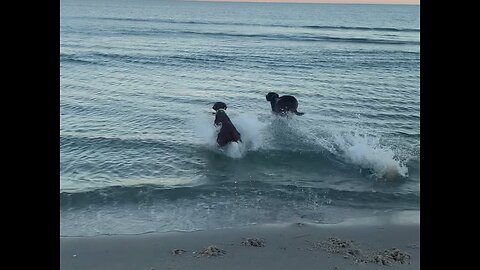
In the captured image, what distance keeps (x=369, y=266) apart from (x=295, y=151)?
561cm

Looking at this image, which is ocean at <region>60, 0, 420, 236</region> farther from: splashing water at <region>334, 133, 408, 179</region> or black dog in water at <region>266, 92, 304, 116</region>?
black dog in water at <region>266, 92, 304, 116</region>

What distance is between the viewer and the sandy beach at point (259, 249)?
19.5ft

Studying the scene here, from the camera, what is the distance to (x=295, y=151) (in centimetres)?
1131

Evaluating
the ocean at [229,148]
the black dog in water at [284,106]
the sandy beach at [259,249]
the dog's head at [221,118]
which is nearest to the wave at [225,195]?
the ocean at [229,148]

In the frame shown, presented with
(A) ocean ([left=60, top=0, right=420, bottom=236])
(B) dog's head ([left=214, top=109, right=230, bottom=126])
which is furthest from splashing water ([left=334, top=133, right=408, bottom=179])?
(B) dog's head ([left=214, top=109, right=230, bottom=126])

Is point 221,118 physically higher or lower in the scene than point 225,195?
higher

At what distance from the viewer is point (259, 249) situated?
634 cm

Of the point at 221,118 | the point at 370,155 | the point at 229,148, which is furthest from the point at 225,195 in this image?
Answer: the point at 221,118

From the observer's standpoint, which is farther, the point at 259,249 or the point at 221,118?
the point at 221,118

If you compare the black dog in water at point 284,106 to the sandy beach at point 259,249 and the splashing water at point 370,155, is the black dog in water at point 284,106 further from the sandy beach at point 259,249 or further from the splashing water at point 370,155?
the sandy beach at point 259,249

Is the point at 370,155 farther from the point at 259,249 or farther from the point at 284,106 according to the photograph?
the point at 259,249

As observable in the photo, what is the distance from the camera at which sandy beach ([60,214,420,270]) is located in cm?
593
